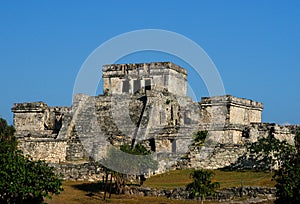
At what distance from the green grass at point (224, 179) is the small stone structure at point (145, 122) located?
1.40 meters

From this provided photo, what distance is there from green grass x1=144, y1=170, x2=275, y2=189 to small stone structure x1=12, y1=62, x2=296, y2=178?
1.40 m

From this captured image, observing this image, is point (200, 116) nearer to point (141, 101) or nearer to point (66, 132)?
point (141, 101)

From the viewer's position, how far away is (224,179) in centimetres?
3941

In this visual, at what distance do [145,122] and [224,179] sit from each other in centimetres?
1111

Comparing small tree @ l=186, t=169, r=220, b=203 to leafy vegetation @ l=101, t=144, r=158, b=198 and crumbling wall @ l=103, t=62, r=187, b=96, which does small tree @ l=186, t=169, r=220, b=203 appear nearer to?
leafy vegetation @ l=101, t=144, r=158, b=198

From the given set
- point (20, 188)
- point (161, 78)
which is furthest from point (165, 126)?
point (20, 188)

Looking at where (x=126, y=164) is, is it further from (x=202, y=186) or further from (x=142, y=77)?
(x=142, y=77)

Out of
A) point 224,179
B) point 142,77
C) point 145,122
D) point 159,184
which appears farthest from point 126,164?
point 142,77

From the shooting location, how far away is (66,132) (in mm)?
49625

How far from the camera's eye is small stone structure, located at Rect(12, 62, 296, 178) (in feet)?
151

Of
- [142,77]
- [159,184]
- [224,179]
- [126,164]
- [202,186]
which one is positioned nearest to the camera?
[202,186]

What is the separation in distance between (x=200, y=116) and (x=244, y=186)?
1917cm

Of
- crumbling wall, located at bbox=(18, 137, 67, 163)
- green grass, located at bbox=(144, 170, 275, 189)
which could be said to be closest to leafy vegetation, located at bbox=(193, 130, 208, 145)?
green grass, located at bbox=(144, 170, 275, 189)

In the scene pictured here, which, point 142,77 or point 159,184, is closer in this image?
point 159,184
